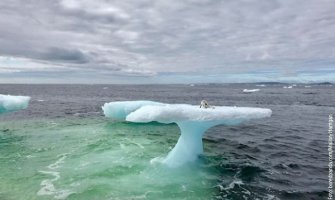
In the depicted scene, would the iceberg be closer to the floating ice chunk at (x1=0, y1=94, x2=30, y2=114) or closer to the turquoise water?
the turquoise water

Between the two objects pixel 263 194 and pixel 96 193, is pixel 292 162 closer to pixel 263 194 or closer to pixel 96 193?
pixel 263 194

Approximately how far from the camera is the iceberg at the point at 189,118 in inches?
533

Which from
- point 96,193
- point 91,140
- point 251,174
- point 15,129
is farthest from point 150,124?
point 96,193

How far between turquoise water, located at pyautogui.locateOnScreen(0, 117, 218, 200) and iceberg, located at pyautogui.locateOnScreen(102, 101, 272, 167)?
83 centimetres

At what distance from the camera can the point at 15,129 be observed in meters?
27.5

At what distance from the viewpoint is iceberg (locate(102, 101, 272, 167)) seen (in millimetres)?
13539

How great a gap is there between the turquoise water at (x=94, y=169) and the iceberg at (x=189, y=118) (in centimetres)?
83

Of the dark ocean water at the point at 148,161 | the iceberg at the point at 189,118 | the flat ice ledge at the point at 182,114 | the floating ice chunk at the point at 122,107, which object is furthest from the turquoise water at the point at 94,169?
the flat ice ledge at the point at 182,114

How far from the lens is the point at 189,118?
13.9 meters

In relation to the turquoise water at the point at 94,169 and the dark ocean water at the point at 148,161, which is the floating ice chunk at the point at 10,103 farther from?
the turquoise water at the point at 94,169

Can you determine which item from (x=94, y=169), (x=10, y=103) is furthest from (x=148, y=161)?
(x=10, y=103)

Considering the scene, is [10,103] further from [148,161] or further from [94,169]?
[148,161]

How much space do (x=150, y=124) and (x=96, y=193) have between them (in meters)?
19.1

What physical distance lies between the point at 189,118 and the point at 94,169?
5269 mm
